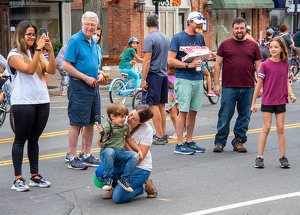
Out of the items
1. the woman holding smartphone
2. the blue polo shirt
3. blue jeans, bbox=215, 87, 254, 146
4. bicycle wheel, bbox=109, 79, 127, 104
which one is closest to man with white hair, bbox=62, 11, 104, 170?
the blue polo shirt

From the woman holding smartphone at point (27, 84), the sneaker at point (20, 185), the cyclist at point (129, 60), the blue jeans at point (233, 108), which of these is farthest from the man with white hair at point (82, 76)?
the cyclist at point (129, 60)

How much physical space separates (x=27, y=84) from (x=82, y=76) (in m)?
1.02

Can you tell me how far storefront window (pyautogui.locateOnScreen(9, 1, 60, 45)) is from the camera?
2303cm

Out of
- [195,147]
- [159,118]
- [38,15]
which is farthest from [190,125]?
[38,15]

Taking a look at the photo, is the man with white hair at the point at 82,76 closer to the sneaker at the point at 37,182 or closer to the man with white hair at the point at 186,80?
the sneaker at the point at 37,182

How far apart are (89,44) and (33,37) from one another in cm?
108

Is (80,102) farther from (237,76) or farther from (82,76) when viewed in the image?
(237,76)

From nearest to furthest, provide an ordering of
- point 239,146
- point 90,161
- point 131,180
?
point 131,180, point 90,161, point 239,146

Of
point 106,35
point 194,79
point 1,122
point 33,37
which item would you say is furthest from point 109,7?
point 33,37

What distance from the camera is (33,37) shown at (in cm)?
640

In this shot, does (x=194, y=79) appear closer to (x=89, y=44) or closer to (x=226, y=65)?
(x=226, y=65)

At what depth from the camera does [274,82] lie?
736cm

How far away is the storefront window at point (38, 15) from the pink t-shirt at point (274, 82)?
17010 millimetres

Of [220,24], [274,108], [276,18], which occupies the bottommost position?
[274,108]
